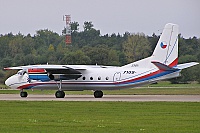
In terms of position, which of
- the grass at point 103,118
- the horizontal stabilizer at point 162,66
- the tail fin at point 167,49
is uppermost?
the tail fin at point 167,49

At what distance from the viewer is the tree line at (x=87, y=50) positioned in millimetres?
97806

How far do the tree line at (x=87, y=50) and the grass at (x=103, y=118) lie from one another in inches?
1884

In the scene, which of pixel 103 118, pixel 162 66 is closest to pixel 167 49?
pixel 162 66

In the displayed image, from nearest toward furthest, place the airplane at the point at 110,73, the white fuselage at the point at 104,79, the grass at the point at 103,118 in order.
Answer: the grass at the point at 103,118, the airplane at the point at 110,73, the white fuselage at the point at 104,79

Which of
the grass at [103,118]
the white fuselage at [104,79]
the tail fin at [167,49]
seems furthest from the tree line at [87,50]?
the grass at [103,118]

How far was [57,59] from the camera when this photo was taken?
106 meters

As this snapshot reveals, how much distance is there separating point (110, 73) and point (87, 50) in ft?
165

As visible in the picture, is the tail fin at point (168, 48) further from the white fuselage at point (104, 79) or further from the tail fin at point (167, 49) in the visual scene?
the white fuselage at point (104, 79)

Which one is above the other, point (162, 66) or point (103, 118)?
point (162, 66)

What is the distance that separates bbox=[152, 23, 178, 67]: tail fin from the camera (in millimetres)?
54156

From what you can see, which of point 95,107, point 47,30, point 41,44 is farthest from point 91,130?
point 47,30

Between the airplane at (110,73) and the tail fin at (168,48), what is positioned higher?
the tail fin at (168,48)

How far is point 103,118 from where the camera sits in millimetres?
33156

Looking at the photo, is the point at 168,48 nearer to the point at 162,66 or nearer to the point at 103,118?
the point at 162,66
